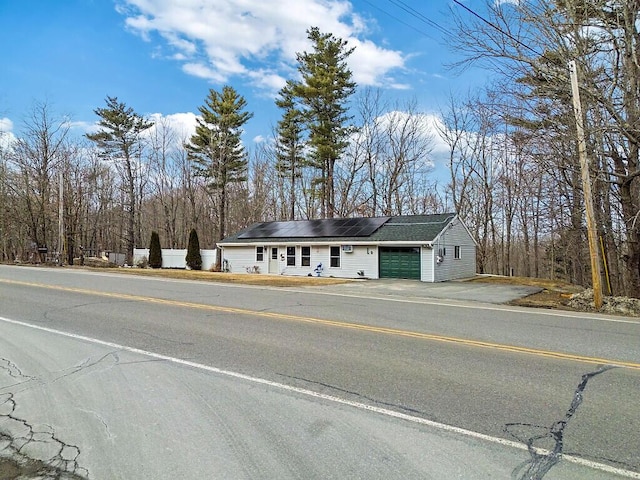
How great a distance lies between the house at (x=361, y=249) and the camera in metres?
23.5

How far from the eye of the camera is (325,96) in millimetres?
34219

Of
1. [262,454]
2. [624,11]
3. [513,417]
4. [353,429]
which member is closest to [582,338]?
[513,417]

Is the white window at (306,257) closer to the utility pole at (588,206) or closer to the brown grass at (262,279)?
the brown grass at (262,279)

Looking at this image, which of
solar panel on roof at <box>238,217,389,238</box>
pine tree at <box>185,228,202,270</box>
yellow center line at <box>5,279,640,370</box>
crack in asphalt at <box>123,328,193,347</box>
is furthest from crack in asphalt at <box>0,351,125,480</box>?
pine tree at <box>185,228,202,270</box>

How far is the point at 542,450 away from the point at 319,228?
83.8ft

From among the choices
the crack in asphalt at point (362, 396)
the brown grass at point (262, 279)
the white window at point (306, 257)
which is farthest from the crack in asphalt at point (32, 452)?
the white window at point (306, 257)

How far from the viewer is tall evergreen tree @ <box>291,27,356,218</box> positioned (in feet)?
112

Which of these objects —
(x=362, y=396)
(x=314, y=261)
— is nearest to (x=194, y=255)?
(x=314, y=261)

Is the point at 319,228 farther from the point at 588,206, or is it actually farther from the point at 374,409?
the point at 374,409

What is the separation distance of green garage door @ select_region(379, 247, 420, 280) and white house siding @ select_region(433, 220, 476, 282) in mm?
1126

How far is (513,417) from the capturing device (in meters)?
3.82

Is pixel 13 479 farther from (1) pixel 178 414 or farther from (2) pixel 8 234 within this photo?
(2) pixel 8 234

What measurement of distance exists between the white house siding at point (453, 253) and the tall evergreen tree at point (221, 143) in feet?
70.2

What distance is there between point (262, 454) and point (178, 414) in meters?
1.22
